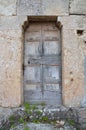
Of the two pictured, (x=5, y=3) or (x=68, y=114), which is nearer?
(x=68, y=114)

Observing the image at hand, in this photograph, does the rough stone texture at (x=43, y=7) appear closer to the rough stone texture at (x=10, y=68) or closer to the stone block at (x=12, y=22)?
the stone block at (x=12, y=22)

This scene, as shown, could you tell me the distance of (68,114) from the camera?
457 centimetres

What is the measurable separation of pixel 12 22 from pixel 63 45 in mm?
972

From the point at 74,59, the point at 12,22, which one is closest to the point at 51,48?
the point at 74,59

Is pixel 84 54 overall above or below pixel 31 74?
above

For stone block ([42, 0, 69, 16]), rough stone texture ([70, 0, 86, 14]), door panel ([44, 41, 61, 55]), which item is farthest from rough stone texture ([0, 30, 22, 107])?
rough stone texture ([70, 0, 86, 14])

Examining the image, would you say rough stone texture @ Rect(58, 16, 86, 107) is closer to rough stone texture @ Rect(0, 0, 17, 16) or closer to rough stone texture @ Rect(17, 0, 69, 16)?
rough stone texture @ Rect(17, 0, 69, 16)

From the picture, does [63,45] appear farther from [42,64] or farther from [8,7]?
[8,7]

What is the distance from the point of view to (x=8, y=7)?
16.0 ft

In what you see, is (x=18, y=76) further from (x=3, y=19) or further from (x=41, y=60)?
(x=3, y=19)

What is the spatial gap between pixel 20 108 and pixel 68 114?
797 mm

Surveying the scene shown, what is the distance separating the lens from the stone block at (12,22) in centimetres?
484

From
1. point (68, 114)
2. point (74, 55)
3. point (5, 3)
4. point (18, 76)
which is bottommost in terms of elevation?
point (68, 114)

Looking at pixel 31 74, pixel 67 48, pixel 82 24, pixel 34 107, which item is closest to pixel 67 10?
pixel 82 24
